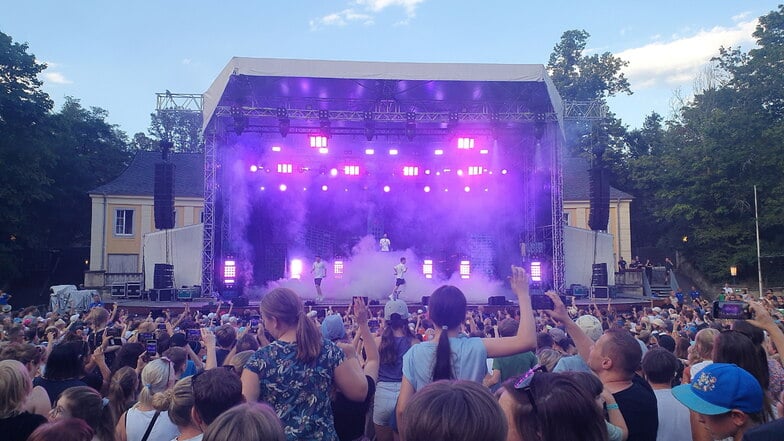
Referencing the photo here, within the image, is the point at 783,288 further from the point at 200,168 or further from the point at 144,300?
the point at 200,168

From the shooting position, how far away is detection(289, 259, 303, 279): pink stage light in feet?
78.3

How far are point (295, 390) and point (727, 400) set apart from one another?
2.13 m

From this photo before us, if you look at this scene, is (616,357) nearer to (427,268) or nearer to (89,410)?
(89,410)


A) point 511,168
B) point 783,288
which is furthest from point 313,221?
point 783,288

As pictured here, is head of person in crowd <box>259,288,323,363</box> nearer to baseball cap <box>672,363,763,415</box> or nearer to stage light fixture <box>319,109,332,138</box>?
baseball cap <box>672,363,763,415</box>

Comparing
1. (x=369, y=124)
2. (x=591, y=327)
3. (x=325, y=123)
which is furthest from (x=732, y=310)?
(x=325, y=123)

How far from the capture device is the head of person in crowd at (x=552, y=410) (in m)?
1.95

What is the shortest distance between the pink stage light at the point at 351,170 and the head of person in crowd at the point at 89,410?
18.9 m

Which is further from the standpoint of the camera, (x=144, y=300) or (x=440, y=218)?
(x=440, y=218)

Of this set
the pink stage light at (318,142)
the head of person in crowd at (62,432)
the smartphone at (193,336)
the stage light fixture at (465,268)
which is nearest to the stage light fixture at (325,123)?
the pink stage light at (318,142)

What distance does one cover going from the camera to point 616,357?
3.04 m

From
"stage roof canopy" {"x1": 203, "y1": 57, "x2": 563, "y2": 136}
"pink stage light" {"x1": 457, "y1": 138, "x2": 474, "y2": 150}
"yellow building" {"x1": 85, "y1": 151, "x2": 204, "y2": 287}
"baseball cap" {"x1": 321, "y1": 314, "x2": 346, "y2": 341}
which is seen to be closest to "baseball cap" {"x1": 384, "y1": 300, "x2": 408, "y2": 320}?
"baseball cap" {"x1": 321, "y1": 314, "x2": 346, "y2": 341}

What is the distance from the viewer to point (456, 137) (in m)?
19.7

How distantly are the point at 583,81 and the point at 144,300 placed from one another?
132 ft
